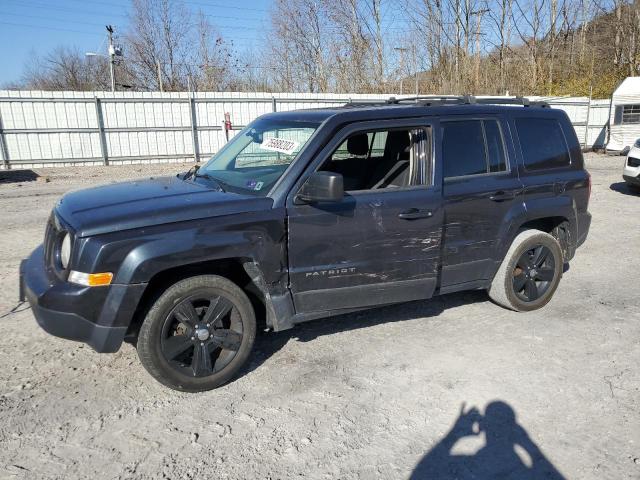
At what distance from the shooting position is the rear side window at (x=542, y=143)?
4.74 metres

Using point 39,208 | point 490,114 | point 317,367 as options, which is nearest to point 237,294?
point 317,367

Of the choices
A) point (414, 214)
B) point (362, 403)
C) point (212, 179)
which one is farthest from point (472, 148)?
point (362, 403)

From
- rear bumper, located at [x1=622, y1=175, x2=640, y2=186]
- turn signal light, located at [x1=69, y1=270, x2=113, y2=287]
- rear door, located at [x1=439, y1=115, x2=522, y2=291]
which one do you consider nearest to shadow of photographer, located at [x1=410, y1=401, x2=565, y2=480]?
rear door, located at [x1=439, y1=115, x2=522, y2=291]

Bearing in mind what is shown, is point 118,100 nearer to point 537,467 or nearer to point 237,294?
point 237,294

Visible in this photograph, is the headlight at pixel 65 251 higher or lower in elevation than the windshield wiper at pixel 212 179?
lower

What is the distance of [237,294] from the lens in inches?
138

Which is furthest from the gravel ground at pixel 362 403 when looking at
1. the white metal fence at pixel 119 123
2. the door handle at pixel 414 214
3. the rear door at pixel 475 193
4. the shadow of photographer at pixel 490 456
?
the white metal fence at pixel 119 123

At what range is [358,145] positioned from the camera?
446 cm

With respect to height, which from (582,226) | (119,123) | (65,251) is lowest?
(582,226)

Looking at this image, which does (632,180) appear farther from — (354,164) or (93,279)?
(93,279)

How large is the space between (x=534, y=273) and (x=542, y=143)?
48.6 inches

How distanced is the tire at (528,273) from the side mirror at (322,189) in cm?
202

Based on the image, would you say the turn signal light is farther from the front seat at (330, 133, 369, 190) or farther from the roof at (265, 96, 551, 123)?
the front seat at (330, 133, 369, 190)

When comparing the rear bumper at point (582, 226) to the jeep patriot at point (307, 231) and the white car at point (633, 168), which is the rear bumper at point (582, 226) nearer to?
the jeep patriot at point (307, 231)
